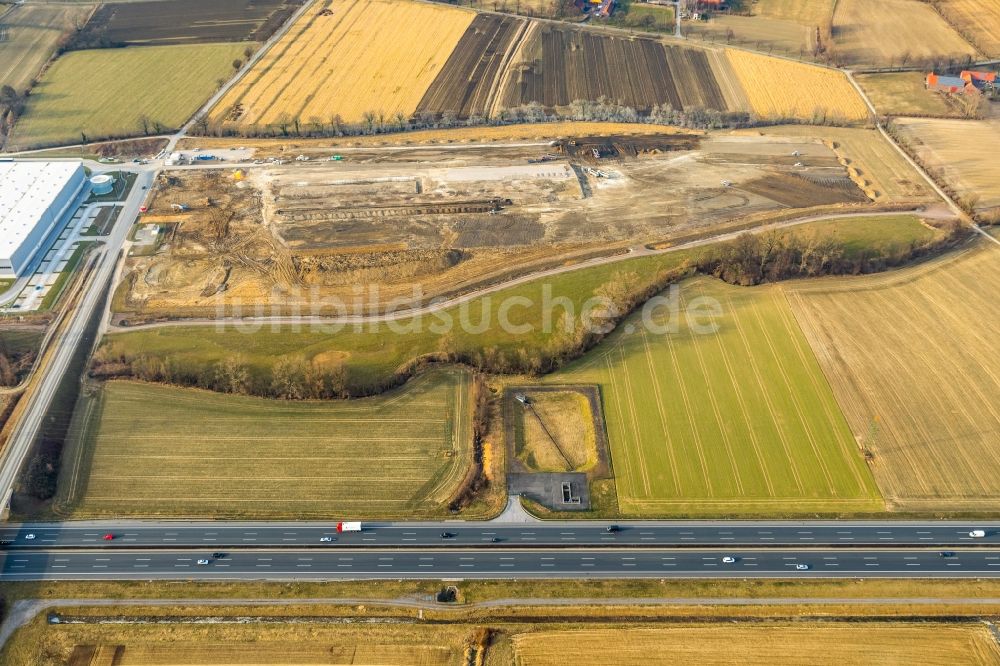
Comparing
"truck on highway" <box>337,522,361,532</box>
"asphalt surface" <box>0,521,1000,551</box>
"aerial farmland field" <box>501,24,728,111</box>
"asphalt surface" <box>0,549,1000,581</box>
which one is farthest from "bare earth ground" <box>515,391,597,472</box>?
"aerial farmland field" <box>501,24,728,111</box>

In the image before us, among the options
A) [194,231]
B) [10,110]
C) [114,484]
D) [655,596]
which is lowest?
[655,596]

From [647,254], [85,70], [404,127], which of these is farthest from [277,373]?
[85,70]

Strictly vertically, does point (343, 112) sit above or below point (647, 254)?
above

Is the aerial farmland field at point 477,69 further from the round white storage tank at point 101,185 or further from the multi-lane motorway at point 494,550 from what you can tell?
the multi-lane motorway at point 494,550

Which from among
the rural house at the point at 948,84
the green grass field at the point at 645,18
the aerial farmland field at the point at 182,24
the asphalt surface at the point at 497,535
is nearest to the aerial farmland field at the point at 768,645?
the asphalt surface at the point at 497,535

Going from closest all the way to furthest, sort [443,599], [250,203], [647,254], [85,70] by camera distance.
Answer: [443,599] → [647,254] → [250,203] → [85,70]

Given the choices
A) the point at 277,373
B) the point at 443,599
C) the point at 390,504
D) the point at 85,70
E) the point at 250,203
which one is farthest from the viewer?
the point at 85,70

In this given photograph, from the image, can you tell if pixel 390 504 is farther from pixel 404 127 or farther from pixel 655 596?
pixel 404 127
